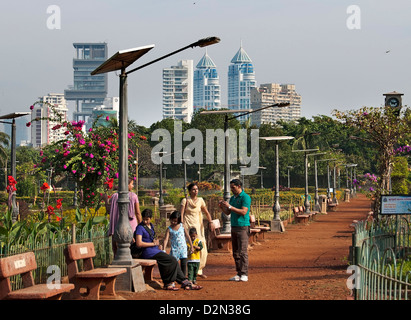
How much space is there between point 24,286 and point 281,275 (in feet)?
21.1

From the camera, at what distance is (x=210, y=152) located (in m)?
101

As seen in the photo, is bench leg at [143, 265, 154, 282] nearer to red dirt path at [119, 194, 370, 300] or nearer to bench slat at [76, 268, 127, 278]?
red dirt path at [119, 194, 370, 300]

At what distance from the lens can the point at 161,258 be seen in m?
13.4

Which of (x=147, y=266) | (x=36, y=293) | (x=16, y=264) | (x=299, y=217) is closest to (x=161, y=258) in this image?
(x=147, y=266)

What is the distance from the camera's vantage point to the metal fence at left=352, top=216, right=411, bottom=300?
32.5ft

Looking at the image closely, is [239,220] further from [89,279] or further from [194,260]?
[89,279]

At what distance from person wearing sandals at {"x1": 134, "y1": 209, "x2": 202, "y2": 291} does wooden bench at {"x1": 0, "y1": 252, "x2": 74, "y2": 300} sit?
2765mm

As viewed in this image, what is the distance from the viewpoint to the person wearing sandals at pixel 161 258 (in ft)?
43.3

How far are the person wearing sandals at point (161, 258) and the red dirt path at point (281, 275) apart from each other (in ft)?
0.69

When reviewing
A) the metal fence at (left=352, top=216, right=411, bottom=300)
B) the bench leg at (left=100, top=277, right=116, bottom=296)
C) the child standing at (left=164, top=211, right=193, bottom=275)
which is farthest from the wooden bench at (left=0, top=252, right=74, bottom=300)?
the metal fence at (left=352, top=216, right=411, bottom=300)

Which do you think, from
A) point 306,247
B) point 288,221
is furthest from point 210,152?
point 306,247
